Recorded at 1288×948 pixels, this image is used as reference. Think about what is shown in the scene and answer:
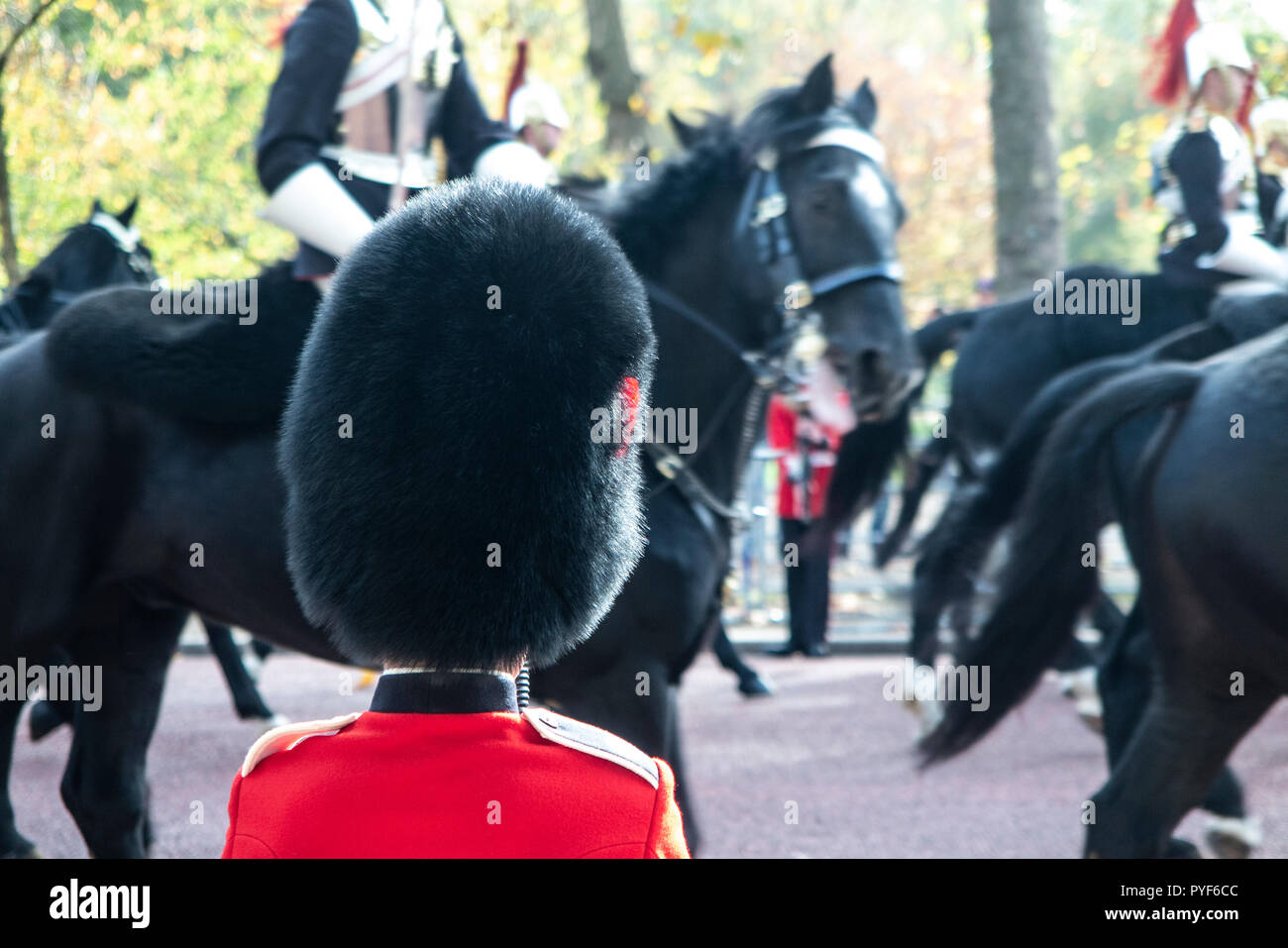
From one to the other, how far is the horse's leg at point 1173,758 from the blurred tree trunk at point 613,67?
855 centimetres

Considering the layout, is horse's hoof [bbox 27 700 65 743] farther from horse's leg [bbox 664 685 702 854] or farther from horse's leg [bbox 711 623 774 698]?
horse's leg [bbox 664 685 702 854]

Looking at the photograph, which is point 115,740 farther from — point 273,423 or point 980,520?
point 980,520

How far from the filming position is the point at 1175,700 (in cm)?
321

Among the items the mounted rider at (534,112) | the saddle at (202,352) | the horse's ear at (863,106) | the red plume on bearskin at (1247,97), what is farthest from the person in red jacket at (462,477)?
the red plume on bearskin at (1247,97)

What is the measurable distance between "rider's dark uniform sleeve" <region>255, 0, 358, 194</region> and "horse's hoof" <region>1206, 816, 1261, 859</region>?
3262 millimetres

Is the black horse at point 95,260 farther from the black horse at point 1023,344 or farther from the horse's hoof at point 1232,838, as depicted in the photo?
the horse's hoof at point 1232,838

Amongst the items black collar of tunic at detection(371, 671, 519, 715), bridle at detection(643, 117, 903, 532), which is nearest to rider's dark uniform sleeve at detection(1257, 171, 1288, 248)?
bridle at detection(643, 117, 903, 532)

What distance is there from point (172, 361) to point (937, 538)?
2164 mm

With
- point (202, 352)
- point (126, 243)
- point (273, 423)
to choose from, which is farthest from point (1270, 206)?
point (126, 243)

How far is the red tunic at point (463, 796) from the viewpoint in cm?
113

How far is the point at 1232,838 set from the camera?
422 cm
